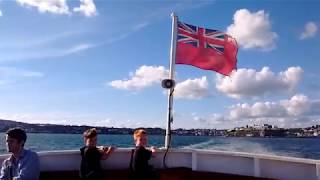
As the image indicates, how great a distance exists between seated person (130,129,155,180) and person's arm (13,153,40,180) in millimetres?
1616

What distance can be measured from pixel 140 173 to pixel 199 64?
8.12 ft

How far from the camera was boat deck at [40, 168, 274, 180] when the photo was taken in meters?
6.12

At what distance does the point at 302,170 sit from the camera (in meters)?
5.84

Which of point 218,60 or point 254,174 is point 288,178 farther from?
point 218,60

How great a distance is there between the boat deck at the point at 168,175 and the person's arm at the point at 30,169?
4.98 feet

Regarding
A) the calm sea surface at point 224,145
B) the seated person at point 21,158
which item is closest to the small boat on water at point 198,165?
the seated person at point 21,158

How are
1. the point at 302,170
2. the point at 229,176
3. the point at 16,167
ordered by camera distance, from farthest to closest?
the point at 229,176, the point at 302,170, the point at 16,167

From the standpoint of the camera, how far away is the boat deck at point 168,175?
612cm

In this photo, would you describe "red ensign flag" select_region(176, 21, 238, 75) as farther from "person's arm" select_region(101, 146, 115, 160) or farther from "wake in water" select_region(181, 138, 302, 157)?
"wake in water" select_region(181, 138, 302, 157)

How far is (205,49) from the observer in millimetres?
7652

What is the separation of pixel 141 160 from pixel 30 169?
1.75 metres

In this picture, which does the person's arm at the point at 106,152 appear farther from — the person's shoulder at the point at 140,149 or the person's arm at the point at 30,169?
the person's arm at the point at 30,169

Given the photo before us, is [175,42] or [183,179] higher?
[175,42]

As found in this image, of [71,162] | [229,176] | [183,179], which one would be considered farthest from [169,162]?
[71,162]
